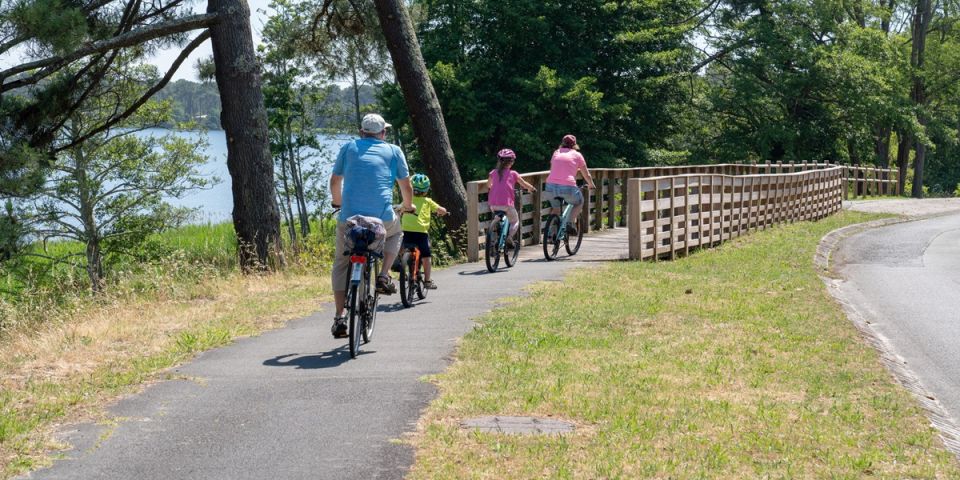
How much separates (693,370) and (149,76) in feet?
Result: 66.9

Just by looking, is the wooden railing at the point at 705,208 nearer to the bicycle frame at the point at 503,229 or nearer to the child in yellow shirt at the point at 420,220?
the bicycle frame at the point at 503,229

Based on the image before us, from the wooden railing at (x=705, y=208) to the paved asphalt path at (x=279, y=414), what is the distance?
7.36 meters

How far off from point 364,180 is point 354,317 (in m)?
1.08

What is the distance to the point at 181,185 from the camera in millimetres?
28562

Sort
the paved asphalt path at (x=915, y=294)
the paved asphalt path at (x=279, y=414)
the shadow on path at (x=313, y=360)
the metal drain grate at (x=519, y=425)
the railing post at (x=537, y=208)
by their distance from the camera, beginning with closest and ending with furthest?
the paved asphalt path at (x=279, y=414) → the metal drain grate at (x=519, y=425) → the shadow on path at (x=313, y=360) → the paved asphalt path at (x=915, y=294) → the railing post at (x=537, y=208)

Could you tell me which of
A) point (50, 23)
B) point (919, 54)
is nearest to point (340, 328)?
point (50, 23)

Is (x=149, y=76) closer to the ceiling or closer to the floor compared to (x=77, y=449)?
closer to the ceiling

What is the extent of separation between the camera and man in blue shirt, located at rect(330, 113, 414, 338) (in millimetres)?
8312

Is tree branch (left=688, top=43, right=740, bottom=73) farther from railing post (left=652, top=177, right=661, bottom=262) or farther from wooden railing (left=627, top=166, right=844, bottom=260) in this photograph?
railing post (left=652, top=177, right=661, bottom=262)

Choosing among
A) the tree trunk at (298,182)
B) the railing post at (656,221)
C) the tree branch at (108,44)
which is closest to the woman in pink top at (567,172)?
the railing post at (656,221)

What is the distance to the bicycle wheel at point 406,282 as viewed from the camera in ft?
35.7

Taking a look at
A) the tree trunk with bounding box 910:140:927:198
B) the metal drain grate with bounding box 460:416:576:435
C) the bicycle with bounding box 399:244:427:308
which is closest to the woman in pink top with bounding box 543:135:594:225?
the bicycle with bounding box 399:244:427:308

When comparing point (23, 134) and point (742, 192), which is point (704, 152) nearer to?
point (742, 192)

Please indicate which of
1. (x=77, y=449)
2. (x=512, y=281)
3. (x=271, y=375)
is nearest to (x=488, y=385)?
(x=271, y=375)
